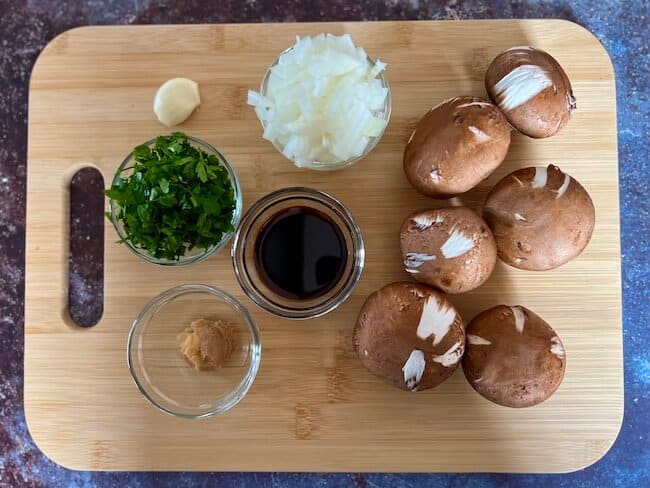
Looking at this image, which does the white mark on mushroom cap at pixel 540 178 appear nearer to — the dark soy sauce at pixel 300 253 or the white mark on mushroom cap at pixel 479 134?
the white mark on mushroom cap at pixel 479 134

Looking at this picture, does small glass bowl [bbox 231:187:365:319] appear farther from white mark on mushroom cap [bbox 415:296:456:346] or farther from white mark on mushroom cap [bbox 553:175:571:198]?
white mark on mushroom cap [bbox 553:175:571:198]

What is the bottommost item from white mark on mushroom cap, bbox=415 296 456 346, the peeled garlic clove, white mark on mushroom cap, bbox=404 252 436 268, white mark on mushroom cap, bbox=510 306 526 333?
white mark on mushroom cap, bbox=510 306 526 333

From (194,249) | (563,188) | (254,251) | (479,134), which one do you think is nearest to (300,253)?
(254,251)

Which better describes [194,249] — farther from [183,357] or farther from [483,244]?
[483,244]

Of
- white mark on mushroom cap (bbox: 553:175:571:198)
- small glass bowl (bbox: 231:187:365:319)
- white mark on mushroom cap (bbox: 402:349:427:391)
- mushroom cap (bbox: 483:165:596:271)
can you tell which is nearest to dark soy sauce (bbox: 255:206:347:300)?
small glass bowl (bbox: 231:187:365:319)

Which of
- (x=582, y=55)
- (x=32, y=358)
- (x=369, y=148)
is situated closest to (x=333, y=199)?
(x=369, y=148)

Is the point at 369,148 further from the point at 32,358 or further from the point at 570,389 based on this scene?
the point at 32,358
